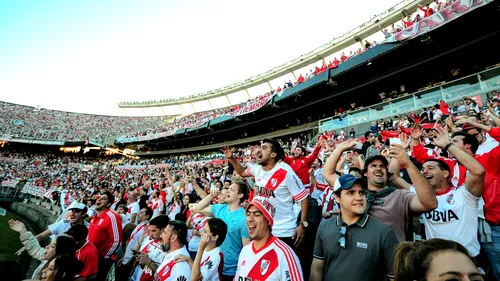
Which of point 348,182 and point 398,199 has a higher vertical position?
point 348,182

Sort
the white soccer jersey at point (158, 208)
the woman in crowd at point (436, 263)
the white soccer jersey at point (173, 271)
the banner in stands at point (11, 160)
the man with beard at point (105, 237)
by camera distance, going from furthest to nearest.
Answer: the banner in stands at point (11, 160) → the white soccer jersey at point (158, 208) → the man with beard at point (105, 237) → the white soccer jersey at point (173, 271) → the woman in crowd at point (436, 263)

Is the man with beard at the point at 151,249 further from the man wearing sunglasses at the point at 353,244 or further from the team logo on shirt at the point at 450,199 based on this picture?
the team logo on shirt at the point at 450,199

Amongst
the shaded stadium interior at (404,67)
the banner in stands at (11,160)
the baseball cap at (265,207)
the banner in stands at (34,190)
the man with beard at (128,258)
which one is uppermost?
the banner in stands at (11,160)

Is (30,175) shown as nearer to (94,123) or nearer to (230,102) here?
(94,123)

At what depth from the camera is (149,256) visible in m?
3.61

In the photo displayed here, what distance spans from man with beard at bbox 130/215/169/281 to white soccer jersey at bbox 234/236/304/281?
5.77 ft

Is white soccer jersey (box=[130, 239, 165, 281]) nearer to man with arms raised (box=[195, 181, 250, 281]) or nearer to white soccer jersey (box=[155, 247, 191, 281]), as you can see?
white soccer jersey (box=[155, 247, 191, 281])

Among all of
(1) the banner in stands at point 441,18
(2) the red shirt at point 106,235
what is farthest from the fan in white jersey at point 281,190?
(1) the banner in stands at point 441,18

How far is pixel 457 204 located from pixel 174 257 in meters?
3.04

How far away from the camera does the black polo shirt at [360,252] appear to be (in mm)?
1750

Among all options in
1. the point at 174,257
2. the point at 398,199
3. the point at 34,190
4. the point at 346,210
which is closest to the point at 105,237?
the point at 174,257

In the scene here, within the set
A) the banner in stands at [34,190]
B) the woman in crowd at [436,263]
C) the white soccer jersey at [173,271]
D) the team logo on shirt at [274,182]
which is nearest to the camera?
the woman in crowd at [436,263]

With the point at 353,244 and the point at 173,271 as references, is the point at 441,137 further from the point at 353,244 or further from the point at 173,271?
the point at 173,271

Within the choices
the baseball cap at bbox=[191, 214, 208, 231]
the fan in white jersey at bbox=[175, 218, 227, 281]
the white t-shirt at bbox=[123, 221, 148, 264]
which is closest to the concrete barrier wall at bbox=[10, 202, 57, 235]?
the white t-shirt at bbox=[123, 221, 148, 264]
